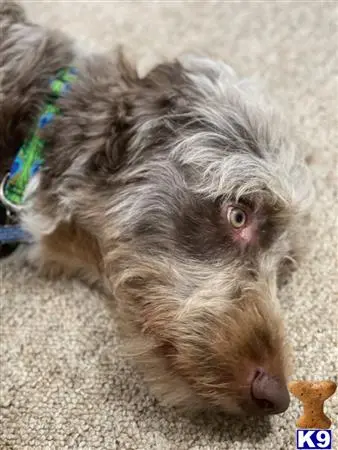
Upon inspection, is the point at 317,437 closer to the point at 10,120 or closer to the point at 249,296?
the point at 249,296

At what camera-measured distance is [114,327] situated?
1960mm

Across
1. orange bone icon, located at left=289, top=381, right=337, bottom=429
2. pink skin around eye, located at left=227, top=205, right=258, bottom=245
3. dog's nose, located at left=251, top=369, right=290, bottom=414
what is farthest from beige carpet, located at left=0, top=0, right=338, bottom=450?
pink skin around eye, located at left=227, top=205, right=258, bottom=245

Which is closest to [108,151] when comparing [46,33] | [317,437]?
[46,33]

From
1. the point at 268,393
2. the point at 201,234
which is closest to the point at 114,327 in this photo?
the point at 201,234

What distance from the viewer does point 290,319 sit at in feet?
6.35

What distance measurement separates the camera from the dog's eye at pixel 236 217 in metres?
1.75

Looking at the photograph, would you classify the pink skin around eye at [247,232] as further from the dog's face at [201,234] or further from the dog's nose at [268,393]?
the dog's nose at [268,393]

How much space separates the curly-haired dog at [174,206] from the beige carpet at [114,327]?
0.09 metres

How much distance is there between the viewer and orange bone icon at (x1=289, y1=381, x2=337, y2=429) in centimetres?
166

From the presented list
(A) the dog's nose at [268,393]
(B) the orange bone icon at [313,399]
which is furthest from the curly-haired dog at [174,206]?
(B) the orange bone icon at [313,399]

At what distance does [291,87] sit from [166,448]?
1412 mm

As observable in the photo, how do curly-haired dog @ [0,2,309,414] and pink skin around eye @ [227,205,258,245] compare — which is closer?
curly-haired dog @ [0,2,309,414]

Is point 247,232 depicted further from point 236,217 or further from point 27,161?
point 27,161

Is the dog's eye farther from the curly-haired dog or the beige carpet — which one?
the beige carpet
